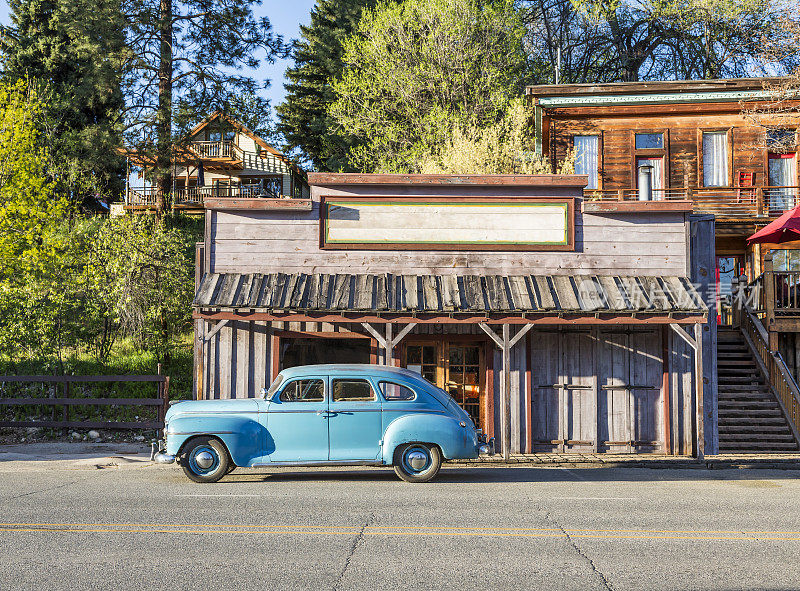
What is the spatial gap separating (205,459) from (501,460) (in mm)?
6039

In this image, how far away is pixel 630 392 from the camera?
52.4ft

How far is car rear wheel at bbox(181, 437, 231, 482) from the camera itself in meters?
11.4

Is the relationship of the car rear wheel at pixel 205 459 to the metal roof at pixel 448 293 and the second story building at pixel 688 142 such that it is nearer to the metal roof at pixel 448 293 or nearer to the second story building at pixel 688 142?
the metal roof at pixel 448 293

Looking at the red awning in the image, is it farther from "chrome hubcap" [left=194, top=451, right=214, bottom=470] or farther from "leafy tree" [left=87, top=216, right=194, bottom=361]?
"leafy tree" [left=87, top=216, right=194, bottom=361]

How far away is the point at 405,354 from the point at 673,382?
5893 mm

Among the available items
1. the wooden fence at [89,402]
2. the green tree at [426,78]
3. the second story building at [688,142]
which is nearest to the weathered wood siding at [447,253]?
the wooden fence at [89,402]

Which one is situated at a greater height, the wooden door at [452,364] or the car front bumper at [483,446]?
the wooden door at [452,364]

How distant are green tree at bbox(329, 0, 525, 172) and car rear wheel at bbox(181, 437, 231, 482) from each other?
65.8ft

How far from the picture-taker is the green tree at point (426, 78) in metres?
30.1

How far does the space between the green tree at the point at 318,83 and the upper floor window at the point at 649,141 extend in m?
16.7

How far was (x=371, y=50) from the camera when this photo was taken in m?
→ 31.1

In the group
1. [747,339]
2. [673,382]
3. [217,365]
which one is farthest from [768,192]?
[217,365]

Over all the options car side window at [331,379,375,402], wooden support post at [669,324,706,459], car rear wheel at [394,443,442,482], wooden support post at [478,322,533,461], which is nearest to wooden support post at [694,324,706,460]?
wooden support post at [669,324,706,459]

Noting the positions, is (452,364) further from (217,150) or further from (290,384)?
(217,150)
